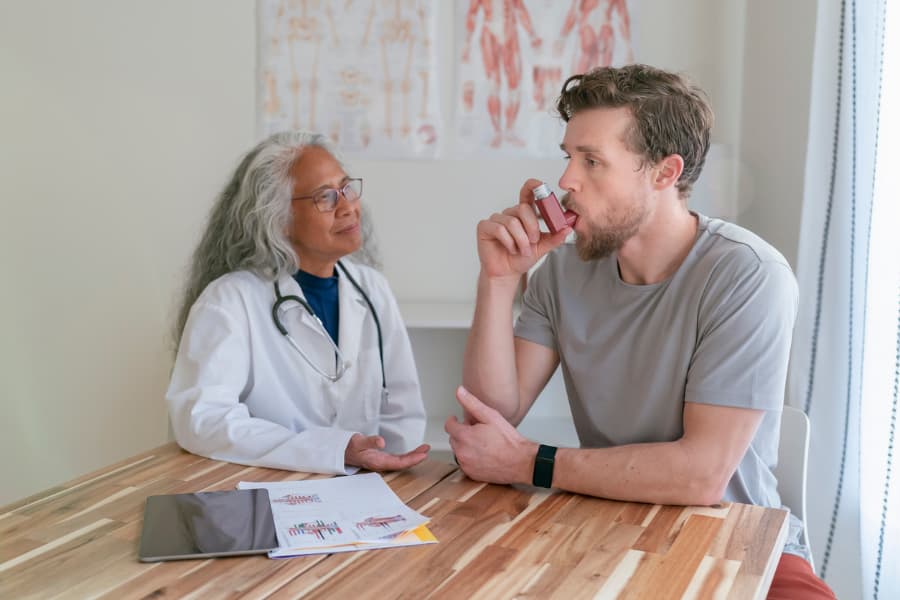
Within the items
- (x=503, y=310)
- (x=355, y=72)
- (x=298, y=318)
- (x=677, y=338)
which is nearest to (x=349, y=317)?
(x=298, y=318)

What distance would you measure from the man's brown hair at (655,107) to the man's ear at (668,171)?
1 cm

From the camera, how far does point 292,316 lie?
214 centimetres

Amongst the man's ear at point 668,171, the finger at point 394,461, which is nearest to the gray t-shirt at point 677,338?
the man's ear at point 668,171

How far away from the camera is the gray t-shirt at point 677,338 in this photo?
152 centimetres

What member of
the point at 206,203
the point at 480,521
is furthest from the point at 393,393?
the point at 206,203

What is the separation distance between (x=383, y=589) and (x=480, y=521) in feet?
0.87

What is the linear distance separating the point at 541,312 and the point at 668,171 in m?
0.37

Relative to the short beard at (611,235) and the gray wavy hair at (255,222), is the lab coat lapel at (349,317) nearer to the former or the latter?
the gray wavy hair at (255,222)

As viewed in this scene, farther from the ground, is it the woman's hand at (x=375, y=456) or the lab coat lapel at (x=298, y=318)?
the lab coat lapel at (x=298, y=318)

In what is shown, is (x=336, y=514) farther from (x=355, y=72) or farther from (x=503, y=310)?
(x=355, y=72)

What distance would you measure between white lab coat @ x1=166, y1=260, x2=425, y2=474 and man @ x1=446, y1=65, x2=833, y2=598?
0.35 metres

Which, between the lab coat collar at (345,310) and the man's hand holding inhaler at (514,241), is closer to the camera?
the man's hand holding inhaler at (514,241)

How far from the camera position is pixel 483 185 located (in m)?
3.36

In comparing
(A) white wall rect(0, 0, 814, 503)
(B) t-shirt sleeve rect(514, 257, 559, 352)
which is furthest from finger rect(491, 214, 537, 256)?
Answer: (A) white wall rect(0, 0, 814, 503)
